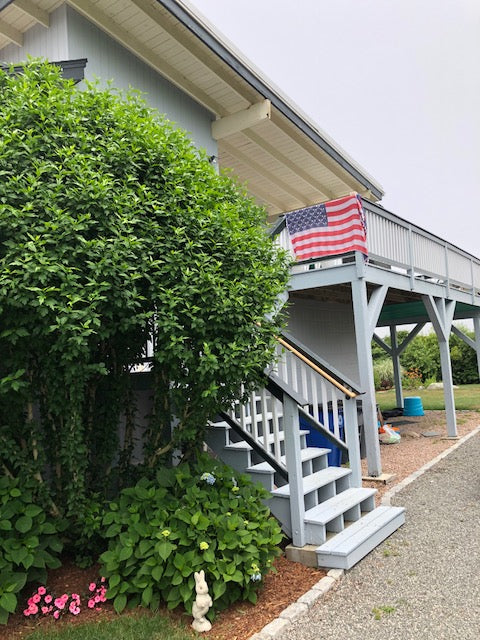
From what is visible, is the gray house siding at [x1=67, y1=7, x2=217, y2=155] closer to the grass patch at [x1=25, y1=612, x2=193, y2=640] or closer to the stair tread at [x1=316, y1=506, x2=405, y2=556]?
the grass patch at [x1=25, y1=612, x2=193, y2=640]

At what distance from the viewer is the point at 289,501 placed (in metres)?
4.16

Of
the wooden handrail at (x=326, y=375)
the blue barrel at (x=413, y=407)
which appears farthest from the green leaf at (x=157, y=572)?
the blue barrel at (x=413, y=407)

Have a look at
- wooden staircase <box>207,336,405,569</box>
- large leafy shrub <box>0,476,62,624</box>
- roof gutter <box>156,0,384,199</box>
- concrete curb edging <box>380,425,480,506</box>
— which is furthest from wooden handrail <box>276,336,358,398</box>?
roof gutter <box>156,0,384,199</box>

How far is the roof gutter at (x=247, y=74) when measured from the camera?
5480 mm

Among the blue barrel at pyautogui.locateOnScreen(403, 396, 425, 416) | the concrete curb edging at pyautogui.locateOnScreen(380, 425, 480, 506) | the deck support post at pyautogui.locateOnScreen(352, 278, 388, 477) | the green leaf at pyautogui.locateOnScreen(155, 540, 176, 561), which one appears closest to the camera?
the green leaf at pyautogui.locateOnScreen(155, 540, 176, 561)

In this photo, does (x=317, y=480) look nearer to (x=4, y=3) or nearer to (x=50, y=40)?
(x=50, y=40)

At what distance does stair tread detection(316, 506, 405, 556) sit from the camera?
3.88m

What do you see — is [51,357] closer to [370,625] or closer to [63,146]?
[63,146]

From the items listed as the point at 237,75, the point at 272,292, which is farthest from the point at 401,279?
the point at 272,292

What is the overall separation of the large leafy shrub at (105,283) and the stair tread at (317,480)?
2.88 feet

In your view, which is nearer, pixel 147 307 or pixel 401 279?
pixel 147 307

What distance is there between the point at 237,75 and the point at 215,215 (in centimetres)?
379

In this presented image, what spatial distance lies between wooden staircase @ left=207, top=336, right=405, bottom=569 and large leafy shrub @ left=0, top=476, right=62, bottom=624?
1.65 m

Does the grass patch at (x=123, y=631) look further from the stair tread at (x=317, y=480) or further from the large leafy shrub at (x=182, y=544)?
the stair tread at (x=317, y=480)
